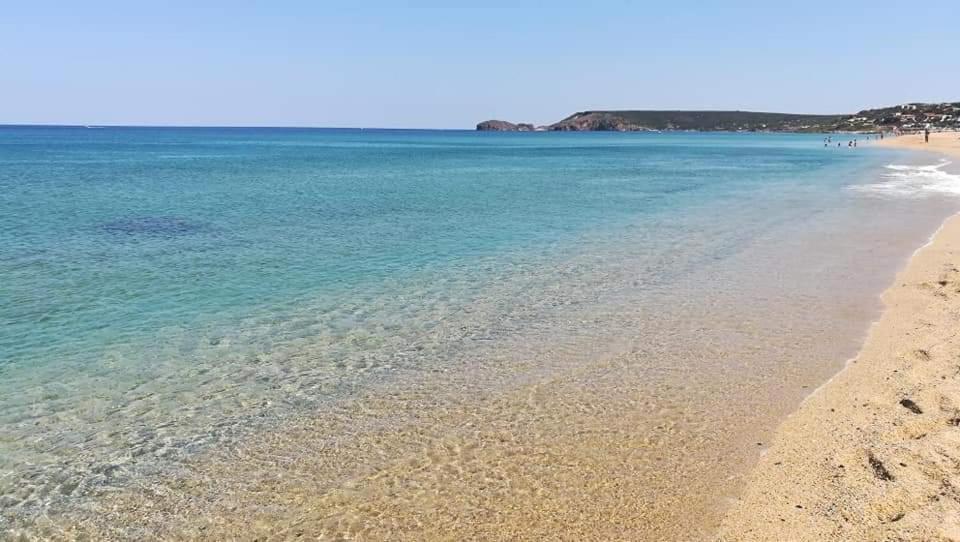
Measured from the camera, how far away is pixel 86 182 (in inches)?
1762

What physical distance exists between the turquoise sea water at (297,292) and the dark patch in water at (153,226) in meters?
0.12

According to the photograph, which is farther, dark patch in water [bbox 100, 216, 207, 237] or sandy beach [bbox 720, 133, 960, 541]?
→ dark patch in water [bbox 100, 216, 207, 237]

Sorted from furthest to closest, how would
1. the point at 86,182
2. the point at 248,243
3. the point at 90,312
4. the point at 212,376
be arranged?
the point at 86,182, the point at 248,243, the point at 90,312, the point at 212,376

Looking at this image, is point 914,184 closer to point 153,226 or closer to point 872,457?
point 872,457

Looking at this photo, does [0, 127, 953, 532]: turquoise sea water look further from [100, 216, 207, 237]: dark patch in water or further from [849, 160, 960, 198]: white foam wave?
[849, 160, 960, 198]: white foam wave

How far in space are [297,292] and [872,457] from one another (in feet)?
37.2

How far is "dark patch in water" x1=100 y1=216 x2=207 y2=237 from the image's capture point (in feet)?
76.6

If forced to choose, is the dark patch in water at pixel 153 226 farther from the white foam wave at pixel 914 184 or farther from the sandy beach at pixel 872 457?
the white foam wave at pixel 914 184

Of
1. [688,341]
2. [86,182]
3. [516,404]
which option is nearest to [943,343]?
[688,341]

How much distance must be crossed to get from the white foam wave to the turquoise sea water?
6.31 ft

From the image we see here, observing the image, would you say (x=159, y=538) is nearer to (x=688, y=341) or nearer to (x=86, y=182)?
A: (x=688, y=341)

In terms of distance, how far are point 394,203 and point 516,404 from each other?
25979 millimetres

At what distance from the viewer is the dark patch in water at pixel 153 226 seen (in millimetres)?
23359

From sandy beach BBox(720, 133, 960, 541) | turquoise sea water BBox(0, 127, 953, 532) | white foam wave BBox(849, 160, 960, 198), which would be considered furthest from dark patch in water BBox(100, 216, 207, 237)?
white foam wave BBox(849, 160, 960, 198)
